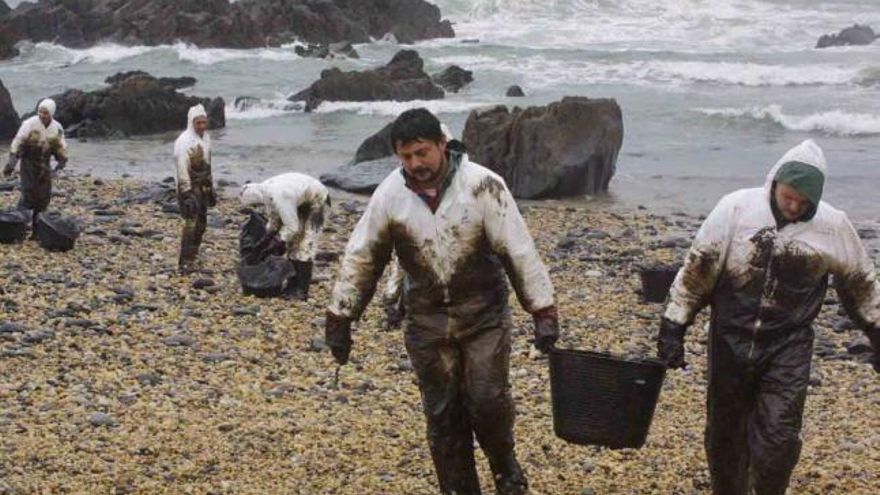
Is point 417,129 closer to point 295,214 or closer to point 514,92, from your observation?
point 295,214

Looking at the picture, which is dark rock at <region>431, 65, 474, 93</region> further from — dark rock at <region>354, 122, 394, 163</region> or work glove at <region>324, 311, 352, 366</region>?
work glove at <region>324, 311, 352, 366</region>

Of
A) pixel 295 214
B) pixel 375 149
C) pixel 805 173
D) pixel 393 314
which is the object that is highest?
pixel 805 173

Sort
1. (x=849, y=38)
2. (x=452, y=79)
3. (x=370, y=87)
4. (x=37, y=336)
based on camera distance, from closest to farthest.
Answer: (x=37, y=336)
(x=370, y=87)
(x=452, y=79)
(x=849, y=38)

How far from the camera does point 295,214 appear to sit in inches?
469

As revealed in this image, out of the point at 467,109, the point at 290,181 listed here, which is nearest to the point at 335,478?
the point at 290,181

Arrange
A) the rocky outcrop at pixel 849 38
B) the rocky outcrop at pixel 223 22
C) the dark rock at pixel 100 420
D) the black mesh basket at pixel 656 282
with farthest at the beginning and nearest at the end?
the rocky outcrop at pixel 223 22 < the rocky outcrop at pixel 849 38 < the black mesh basket at pixel 656 282 < the dark rock at pixel 100 420

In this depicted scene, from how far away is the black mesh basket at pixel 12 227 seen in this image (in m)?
A: 14.1

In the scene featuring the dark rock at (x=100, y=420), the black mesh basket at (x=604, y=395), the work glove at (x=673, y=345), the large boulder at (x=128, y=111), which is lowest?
the large boulder at (x=128, y=111)

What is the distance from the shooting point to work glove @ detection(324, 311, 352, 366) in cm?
612

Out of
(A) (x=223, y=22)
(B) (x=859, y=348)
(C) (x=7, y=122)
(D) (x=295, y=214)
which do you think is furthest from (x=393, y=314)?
(A) (x=223, y=22)

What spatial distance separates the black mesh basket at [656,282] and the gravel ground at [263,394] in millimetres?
224

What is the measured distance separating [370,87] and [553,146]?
16.0 m

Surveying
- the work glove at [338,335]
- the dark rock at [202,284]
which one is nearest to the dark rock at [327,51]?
the dark rock at [202,284]

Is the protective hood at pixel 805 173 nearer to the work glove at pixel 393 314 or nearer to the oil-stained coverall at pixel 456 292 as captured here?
the oil-stained coverall at pixel 456 292
